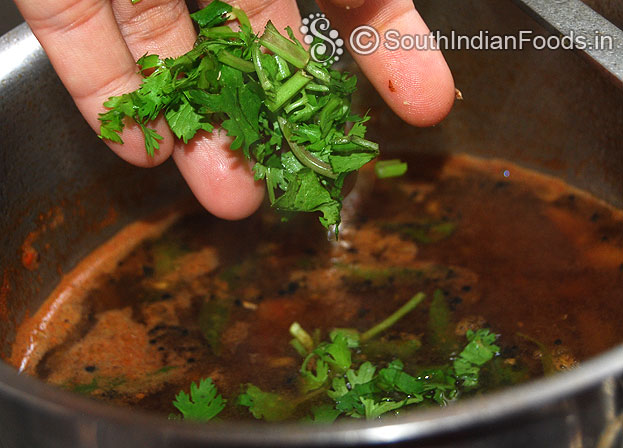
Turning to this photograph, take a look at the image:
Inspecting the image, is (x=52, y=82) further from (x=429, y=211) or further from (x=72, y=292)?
(x=429, y=211)

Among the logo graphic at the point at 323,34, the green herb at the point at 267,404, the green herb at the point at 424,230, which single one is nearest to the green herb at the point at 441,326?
the green herb at the point at 424,230

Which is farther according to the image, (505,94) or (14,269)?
(505,94)

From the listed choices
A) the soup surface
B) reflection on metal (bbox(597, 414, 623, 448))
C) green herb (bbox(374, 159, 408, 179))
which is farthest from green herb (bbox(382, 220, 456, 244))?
reflection on metal (bbox(597, 414, 623, 448))

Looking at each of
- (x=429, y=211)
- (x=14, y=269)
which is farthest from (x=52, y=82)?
(x=429, y=211)

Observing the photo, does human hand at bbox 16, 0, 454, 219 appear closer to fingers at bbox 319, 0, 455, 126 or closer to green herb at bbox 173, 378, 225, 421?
fingers at bbox 319, 0, 455, 126

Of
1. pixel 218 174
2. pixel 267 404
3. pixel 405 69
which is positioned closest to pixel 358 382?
pixel 267 404

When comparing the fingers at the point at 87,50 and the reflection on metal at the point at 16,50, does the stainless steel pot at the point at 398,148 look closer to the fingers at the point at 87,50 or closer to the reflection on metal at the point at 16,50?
the reflection on metal at the point at 16,50
